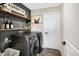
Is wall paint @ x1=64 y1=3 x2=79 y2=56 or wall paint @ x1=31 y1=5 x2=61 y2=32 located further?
wall paint @ x1=31 y1=5 x2=61 y2=32

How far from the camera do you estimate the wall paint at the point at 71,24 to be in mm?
977

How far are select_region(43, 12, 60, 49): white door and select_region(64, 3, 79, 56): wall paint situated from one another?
0.38ft

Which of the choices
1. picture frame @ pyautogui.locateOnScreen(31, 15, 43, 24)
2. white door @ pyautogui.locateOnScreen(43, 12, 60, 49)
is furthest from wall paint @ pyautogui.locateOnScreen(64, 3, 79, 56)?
picture frame @ pyautogui.locateOnScreen(31, 15, 43, 24)

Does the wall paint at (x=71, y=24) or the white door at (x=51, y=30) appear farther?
the white door at (x=51, y=30)

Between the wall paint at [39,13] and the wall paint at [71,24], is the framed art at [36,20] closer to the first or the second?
the wall paint at [39,13]

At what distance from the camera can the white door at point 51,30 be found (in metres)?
1.15

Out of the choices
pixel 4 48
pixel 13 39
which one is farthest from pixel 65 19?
pixel 4 48

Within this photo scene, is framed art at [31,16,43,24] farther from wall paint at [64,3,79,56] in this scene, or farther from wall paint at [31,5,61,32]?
wall paint at [64,3,79,56]

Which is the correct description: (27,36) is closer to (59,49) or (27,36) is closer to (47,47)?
(47,47)

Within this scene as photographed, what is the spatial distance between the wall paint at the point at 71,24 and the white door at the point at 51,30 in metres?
0.12

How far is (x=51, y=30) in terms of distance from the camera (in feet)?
3.80

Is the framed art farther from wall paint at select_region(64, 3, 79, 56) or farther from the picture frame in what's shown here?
wall paint at select_region(64, 3, 79, 56)

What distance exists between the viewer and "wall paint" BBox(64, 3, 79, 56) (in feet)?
3.21

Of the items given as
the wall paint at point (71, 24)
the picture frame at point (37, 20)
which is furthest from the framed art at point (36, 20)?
the wall paint at point (71, 24)
